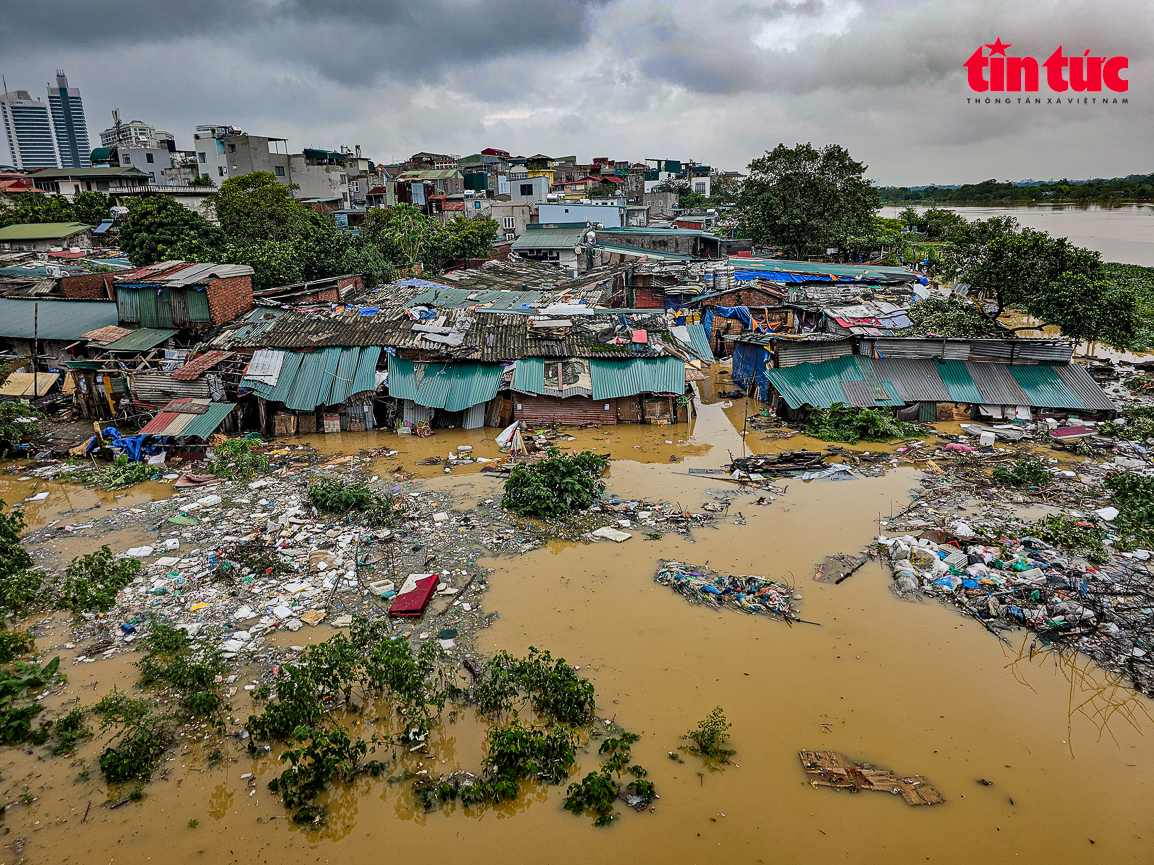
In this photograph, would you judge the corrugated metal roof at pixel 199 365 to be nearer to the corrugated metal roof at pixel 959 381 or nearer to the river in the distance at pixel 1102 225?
the corrugated metal roof at pixel 959 381

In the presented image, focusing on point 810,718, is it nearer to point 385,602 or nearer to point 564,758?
point 564,758

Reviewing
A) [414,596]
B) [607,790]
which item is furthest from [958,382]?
[607,790]

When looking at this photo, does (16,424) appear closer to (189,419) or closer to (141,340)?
(141,340)

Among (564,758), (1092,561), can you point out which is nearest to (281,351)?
(564,758)

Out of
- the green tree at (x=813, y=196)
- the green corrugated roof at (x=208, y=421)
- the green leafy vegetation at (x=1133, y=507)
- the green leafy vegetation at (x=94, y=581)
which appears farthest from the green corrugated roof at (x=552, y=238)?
the green leafy vegetation at (x=94, y=581)

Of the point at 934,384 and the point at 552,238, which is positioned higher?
the point at 552,238
